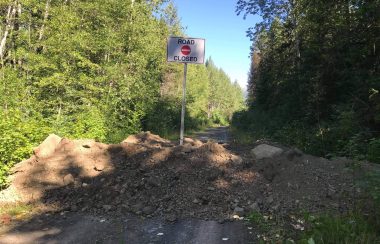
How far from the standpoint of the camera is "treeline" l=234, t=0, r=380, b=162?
11406mm

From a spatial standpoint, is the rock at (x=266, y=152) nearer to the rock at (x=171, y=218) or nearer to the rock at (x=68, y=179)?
the rock at (x=171, y=218)

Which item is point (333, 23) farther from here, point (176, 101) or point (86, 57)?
point (176, 101)

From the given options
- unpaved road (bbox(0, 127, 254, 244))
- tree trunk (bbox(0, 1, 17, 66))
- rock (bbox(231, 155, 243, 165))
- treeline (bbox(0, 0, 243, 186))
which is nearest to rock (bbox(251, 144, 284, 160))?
rock (bbox(231, 155, 243, 165))

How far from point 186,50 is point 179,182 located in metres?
4.66

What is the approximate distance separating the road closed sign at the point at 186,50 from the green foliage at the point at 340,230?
20.2ft

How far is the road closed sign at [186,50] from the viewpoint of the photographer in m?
10.1

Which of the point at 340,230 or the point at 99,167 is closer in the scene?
the point at 340,230

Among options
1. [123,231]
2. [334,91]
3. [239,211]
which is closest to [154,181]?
[123,231]

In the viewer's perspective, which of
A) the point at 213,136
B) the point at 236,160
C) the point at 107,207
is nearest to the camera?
the point at 107,207

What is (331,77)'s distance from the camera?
16.2m

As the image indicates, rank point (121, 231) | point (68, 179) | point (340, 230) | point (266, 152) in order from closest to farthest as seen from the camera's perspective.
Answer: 1. point (340, 230)
2. point (121, 231)
3. point (68, 179)
4. point (266, 152)

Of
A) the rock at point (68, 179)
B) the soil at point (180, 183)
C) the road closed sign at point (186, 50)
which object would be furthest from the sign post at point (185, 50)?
the rock at point (68, 179)

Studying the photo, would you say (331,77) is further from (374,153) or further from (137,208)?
(137,208)

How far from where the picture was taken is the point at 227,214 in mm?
5863
